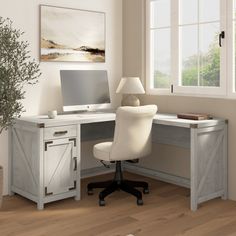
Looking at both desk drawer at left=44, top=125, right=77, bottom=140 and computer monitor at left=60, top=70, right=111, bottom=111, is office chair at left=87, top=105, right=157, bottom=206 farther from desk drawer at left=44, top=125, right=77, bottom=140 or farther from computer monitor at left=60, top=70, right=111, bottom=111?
computer monitor at left=60, top=70, right=111, bottom=111

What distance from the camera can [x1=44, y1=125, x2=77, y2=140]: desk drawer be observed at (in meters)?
3.63

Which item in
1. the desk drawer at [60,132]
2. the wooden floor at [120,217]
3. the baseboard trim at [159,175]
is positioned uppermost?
the desk drawer at [60,132]

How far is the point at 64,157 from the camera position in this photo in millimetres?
3783

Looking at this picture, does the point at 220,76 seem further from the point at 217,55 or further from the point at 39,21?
the point at 39,21

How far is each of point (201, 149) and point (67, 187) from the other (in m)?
1.26

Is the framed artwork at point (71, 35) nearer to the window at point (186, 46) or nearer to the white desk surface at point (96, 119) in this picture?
the window at point (186, 46)

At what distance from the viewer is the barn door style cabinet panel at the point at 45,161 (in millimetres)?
3633

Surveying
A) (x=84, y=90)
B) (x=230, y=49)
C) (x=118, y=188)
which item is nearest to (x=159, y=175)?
(x=118, y=188)

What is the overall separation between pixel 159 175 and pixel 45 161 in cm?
152

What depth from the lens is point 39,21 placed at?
4.22 meters

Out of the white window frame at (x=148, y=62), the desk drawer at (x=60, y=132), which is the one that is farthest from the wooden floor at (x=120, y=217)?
the white window frame at (x=148, y=62)

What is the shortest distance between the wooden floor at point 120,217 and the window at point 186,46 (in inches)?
45.2

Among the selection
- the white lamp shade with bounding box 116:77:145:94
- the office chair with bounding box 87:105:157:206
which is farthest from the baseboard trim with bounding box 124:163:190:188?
the white lamp shade with bounding box 116:77:145:94

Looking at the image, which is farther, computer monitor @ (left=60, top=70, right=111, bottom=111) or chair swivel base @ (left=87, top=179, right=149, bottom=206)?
computer monitor @ (left=60, top=70, right=111, bottom=111)
